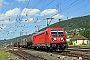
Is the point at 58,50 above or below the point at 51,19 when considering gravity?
below

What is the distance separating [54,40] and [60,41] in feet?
2.61

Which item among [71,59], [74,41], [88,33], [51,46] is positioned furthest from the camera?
[88,33]

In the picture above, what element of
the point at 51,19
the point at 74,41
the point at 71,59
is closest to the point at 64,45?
the point at 51,19

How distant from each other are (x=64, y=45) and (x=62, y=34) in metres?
1.58

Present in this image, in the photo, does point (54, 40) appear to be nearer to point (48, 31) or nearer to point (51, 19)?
point (48, 31)

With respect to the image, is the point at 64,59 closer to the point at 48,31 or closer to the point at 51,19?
the point at 48,31

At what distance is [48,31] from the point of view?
2964cm

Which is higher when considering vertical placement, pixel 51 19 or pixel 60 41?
→ pixel 51 19

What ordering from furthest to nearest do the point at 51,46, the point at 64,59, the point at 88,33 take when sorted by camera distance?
the point at 88,33 < the point at 51,46 < the point at 64,59

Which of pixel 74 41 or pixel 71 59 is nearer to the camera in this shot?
pixel 71 59

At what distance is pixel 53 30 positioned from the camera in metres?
29.7

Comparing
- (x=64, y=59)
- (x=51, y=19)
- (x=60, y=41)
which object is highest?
(x=51, y=19)

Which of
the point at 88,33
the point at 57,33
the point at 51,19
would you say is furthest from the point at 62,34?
the point at 88,33

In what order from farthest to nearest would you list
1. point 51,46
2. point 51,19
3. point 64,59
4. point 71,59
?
point 51,19, point 51,46, point 64,59, point 71,59
